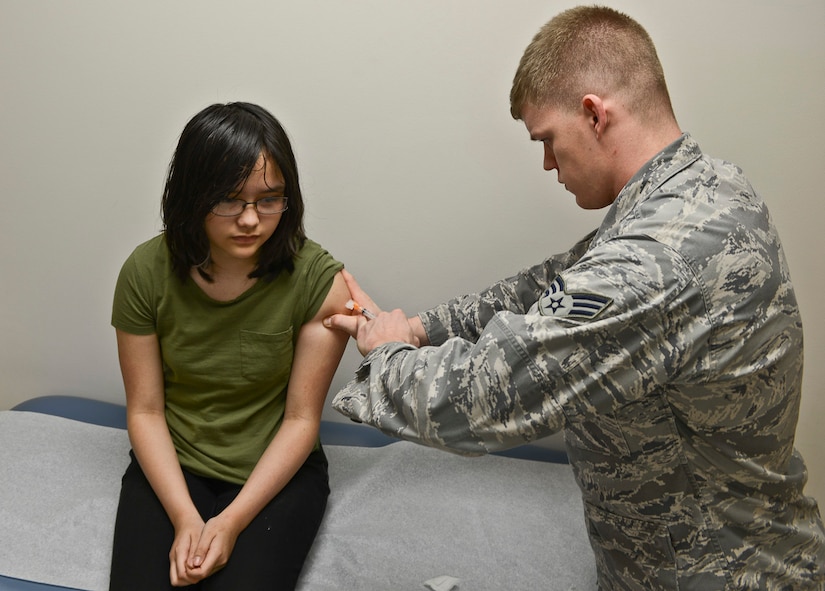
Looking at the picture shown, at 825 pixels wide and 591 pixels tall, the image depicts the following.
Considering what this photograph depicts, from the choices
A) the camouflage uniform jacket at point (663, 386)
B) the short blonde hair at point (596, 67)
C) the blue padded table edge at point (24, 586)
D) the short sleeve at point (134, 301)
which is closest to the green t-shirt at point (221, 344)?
the short sleeve at point (134, 301)

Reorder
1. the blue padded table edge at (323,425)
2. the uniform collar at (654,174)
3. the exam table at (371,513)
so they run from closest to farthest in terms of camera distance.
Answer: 1. the uniform collar at (654,174)
2. the exam table at (371,513)
3. the blue padded table edge at (323,425)

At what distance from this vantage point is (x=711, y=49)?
6.31ft

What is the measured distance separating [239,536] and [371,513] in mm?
362

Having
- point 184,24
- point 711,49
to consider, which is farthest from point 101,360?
point 711,49

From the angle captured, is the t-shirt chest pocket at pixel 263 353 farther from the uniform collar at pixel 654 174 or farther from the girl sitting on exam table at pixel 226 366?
the uniform collar at pixel 654 174

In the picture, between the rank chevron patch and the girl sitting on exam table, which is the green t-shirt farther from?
the rank chevron patch

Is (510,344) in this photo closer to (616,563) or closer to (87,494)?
(616,563)

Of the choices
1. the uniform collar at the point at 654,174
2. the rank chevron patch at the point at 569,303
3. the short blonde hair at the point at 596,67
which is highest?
the short blonde hair at the point at 596,67

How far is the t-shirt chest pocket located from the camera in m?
1.73

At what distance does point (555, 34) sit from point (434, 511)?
116cm

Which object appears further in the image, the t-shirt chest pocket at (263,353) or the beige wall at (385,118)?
the beige wall at (385,118)

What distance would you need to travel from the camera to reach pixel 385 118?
2018 millimetres

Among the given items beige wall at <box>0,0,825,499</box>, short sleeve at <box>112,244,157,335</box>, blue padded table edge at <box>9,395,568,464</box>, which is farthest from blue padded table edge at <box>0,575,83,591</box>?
beige wall at <box>0,0,825,499</box>

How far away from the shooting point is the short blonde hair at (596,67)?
1.29 m
